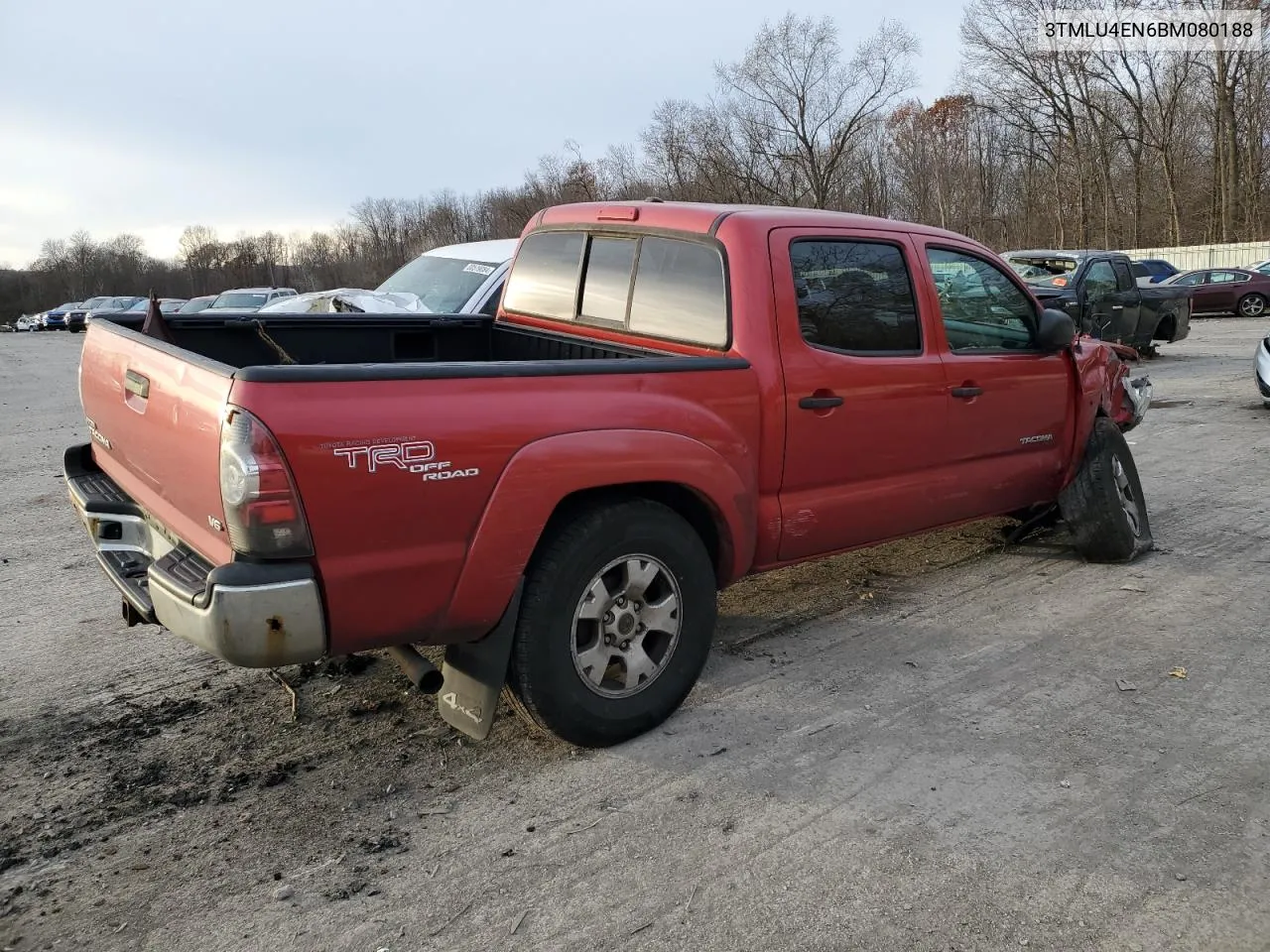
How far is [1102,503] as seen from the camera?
5.45m

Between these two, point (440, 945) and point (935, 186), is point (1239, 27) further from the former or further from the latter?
point (440, 945)

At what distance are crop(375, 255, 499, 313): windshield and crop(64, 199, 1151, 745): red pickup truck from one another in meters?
4.14

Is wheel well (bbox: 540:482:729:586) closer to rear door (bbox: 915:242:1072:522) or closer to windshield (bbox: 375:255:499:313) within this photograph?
rear door (bbox: 915:242:1072:522)

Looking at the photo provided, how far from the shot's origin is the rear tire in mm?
5449

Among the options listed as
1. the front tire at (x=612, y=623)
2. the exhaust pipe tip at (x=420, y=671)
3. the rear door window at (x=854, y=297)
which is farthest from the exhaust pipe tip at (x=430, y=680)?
the rear door window at (x=854, y=297)

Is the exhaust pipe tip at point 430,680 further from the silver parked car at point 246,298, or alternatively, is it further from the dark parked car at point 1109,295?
the silver parked car at point 246,298

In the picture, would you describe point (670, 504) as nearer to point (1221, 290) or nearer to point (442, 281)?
point (442, 281)

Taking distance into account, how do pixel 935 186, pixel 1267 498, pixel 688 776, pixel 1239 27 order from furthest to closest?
pixel 935 186, pixel 1239 27, pixel 1267 498, pixel 688 776

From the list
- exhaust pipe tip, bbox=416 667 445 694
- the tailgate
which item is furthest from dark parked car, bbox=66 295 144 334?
exhaust pipe tip, bbox=416 667 445 694

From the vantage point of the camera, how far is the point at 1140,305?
15.4 meters

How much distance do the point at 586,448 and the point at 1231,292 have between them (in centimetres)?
2916

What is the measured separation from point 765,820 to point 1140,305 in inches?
591

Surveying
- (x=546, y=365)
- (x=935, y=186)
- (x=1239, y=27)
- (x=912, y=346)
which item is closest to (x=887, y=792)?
(x=546, y=365)

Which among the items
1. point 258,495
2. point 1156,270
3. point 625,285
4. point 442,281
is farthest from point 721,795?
point 1156,270
